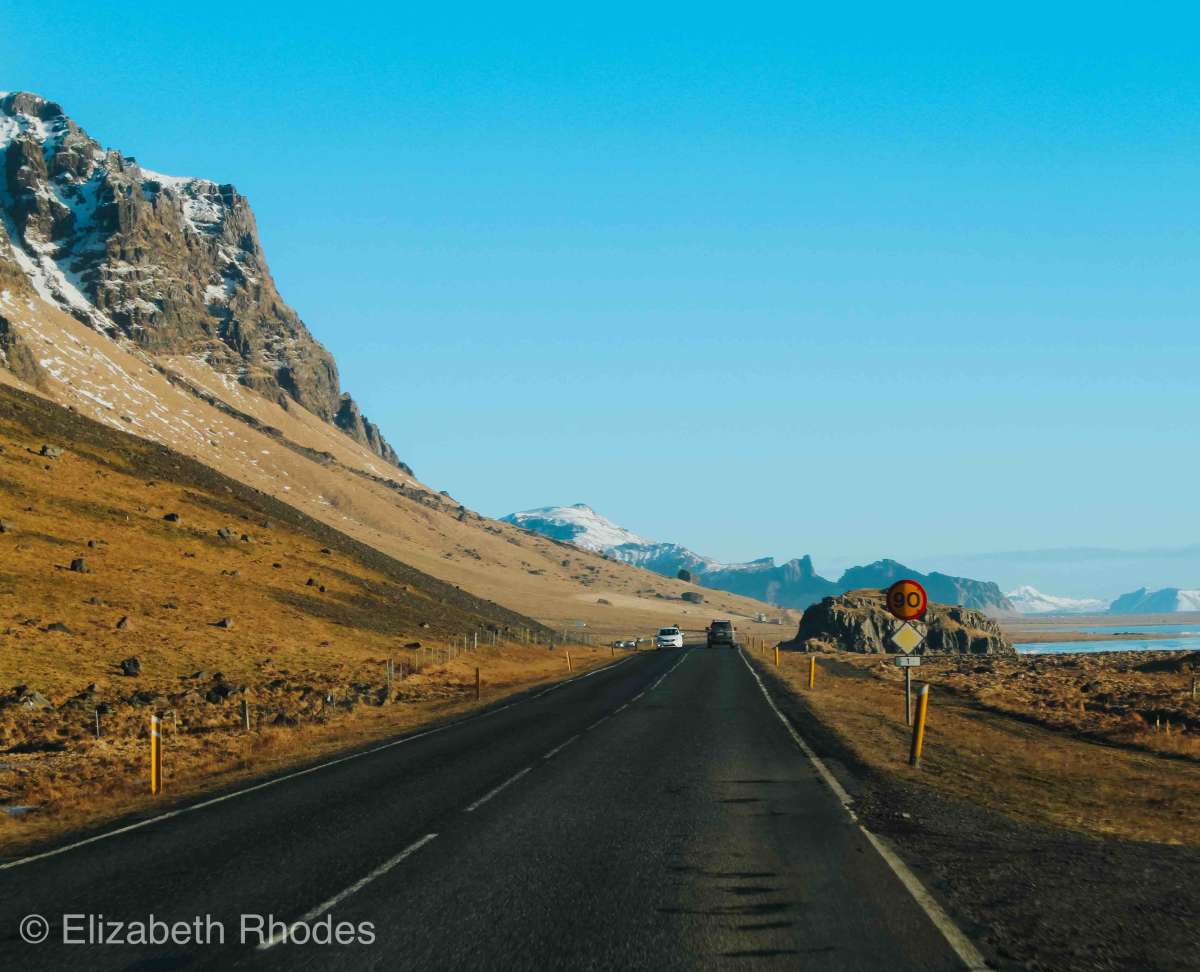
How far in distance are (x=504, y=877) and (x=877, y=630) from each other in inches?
3892

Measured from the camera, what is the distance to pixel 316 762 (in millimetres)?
Answer: 20047

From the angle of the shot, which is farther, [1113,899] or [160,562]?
[160,562]

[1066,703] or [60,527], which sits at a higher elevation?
[60,527]

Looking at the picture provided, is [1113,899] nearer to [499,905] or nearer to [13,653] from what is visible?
[499,905]

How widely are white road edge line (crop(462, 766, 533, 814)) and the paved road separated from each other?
0.24 ft

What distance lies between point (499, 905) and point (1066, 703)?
33889 mm

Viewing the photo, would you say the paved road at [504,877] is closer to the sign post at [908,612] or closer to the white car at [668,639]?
the sign post at [908,612]

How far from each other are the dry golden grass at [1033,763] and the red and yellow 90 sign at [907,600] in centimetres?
275

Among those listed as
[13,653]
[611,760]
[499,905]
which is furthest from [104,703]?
[499,905]

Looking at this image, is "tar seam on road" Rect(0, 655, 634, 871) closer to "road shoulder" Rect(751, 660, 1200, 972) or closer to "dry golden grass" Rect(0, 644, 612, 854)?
"dry golden grass" Rect(0, 644, 612, 854)

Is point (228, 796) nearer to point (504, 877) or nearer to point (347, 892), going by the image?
point (347, 892)

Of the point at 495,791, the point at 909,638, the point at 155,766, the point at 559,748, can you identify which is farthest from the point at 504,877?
the point at 909,638

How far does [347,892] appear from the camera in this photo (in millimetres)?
9398

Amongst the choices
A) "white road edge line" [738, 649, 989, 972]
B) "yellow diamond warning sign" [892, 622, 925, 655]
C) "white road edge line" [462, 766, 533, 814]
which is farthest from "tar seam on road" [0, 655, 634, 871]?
"yellow diamond warning sign" [892, 622, 925, 655]
